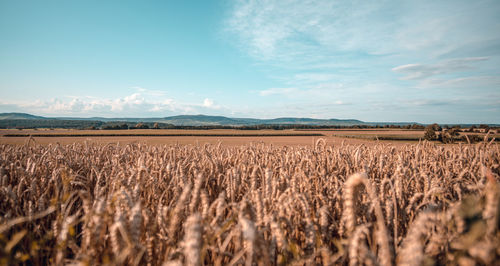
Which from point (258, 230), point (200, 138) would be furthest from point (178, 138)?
point (258, 230)

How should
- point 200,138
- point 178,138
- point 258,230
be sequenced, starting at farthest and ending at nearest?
1. point 200,138
2. point 178,138
3. point 258,230

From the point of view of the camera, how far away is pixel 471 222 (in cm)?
101

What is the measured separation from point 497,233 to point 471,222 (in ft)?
2.26

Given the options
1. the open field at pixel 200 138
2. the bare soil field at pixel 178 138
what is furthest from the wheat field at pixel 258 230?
the open field at pixel 200 138

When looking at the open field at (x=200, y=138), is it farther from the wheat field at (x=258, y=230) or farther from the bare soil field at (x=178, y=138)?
the wheat field at (x=258, y=230)

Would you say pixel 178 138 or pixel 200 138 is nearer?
pixel 178 138

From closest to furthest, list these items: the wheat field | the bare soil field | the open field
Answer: the wheat field, the bare soil field, the open field

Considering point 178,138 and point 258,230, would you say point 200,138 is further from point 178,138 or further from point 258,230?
point 258,230

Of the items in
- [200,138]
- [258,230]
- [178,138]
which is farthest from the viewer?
[200,138]

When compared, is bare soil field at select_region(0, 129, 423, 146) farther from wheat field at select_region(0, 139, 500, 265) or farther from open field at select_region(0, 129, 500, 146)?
wheat field at select_region(0, 139, 500, 265)

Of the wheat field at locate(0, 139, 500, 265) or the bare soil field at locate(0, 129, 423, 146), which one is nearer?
the wheat field at locate(0, 139, 500, 265)

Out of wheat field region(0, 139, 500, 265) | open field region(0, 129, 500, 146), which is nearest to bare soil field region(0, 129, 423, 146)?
open field region(0, 129, 500, 146)

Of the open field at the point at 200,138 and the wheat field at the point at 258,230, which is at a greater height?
the wheat field at the point at 258,230

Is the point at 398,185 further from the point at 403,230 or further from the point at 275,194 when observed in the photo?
the point at 275,194
